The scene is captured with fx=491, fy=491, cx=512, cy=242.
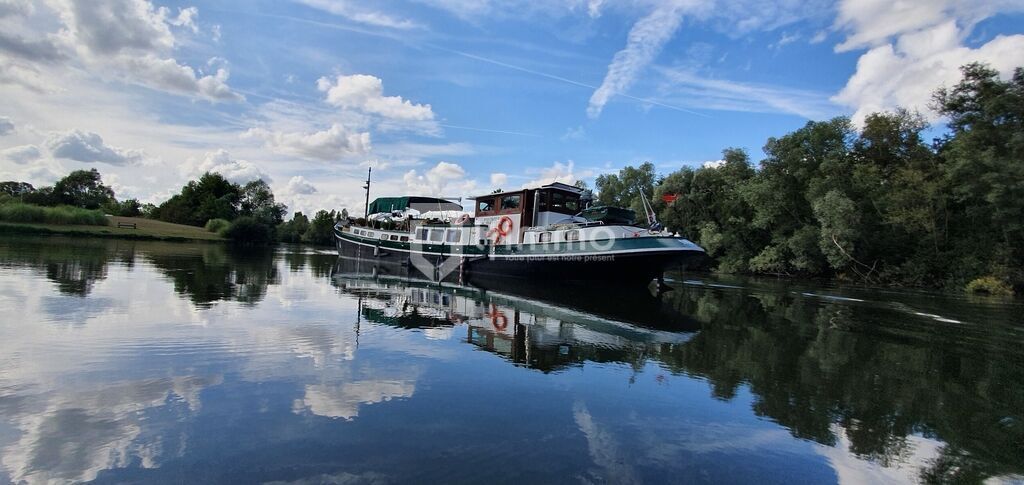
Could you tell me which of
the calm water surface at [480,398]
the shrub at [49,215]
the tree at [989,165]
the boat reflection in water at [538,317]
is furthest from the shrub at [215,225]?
the tree at [989,165]

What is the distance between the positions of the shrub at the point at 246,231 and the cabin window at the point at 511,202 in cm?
6661

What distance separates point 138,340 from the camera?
9.35 metres

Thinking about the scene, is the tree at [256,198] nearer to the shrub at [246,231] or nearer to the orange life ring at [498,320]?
the shrub at [246,231]

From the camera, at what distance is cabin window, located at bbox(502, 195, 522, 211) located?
93.9 ft

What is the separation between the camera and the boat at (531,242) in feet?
72.0

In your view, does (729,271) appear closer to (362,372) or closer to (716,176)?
(716,176)

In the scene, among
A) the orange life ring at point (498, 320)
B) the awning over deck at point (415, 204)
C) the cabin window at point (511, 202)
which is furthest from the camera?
the awning over deck at point (415, 204)

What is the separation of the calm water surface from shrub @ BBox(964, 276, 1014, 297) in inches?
886

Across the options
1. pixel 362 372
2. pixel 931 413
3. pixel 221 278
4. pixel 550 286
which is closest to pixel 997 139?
pixel 550 286

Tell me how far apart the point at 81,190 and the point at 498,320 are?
121m

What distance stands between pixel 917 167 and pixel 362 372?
4448cm

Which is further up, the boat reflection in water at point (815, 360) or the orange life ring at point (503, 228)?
the orange life ring at point (503, 228)

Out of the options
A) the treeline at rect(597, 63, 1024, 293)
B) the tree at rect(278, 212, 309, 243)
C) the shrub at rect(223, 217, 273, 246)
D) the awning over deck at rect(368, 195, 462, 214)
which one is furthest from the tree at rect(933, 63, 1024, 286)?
the tree at rect(278, 212, 309, 243)

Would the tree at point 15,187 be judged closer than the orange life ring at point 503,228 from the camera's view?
No
